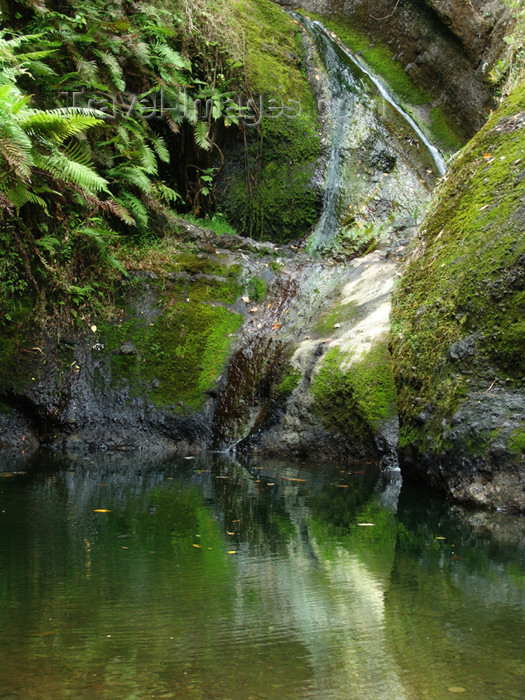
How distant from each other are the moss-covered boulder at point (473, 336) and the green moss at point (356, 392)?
0.28m

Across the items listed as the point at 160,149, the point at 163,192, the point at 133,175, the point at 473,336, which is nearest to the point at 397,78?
the point at 160,149

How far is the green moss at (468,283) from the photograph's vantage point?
17.9ft

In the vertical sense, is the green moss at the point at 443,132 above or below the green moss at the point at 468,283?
above

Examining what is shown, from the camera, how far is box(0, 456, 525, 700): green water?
7.51 ft

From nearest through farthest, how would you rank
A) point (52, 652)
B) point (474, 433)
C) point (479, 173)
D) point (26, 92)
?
point (52, 652)
point (474, 433)
point (479, 173)
point (26, 92)

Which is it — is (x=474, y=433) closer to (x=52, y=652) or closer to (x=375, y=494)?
(x=375, y=494)

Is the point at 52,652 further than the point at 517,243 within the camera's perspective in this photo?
No

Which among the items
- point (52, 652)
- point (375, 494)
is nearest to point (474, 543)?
point (375, 494)

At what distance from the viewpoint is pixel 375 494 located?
229 inches

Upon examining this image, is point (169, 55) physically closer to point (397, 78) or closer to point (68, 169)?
point (68, 169)

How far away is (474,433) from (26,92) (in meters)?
6.77

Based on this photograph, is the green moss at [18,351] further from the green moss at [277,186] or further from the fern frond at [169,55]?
the green moss at [277,186]

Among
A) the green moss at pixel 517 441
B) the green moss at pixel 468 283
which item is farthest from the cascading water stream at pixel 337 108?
the green moss at pixel 517 441

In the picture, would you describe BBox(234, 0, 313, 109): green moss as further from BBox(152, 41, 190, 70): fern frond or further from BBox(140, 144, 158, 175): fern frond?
BBox(140, 144, 158, 175): fern frond
